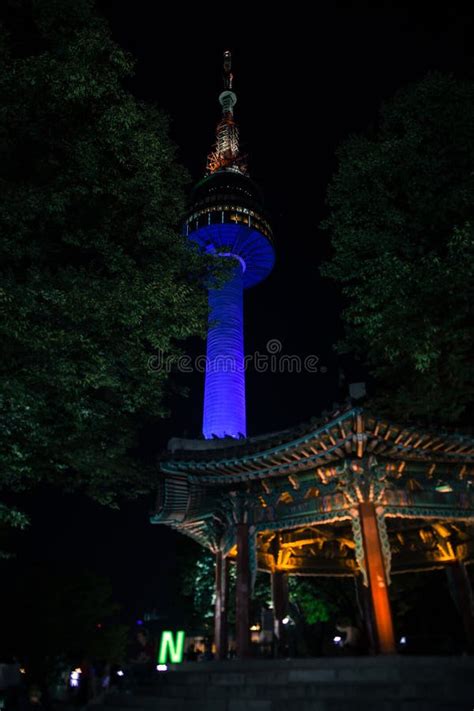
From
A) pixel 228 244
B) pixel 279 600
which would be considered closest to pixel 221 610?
pixel 279 600

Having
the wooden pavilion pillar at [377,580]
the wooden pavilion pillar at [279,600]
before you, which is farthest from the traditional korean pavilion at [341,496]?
the wooden pavilion pillar at [279,600]

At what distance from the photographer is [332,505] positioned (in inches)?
541

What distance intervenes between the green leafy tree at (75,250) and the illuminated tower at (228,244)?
23392 millimetres

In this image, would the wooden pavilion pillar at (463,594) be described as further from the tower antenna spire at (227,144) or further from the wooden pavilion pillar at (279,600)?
the tower antenna spire at (227,144)

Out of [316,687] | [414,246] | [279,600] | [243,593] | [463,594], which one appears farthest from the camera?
[279,600]

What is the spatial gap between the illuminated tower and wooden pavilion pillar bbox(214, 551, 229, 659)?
66.0ft

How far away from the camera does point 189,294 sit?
44.7 ft

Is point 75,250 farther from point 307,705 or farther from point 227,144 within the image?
point 227,144

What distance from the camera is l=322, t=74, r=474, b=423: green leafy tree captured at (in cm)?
1160

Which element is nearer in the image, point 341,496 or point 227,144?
point 341,496

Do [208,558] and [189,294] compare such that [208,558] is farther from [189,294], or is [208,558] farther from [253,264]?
[253,264]

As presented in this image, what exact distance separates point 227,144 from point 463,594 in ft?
164

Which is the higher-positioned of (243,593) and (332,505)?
(332,505)

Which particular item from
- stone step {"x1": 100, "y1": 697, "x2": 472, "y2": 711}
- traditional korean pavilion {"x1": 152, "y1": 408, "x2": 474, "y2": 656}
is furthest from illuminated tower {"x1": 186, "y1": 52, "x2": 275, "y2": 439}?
stone step {"x1": 100, "y1": 697, "x2": 472, "y2": 711}
